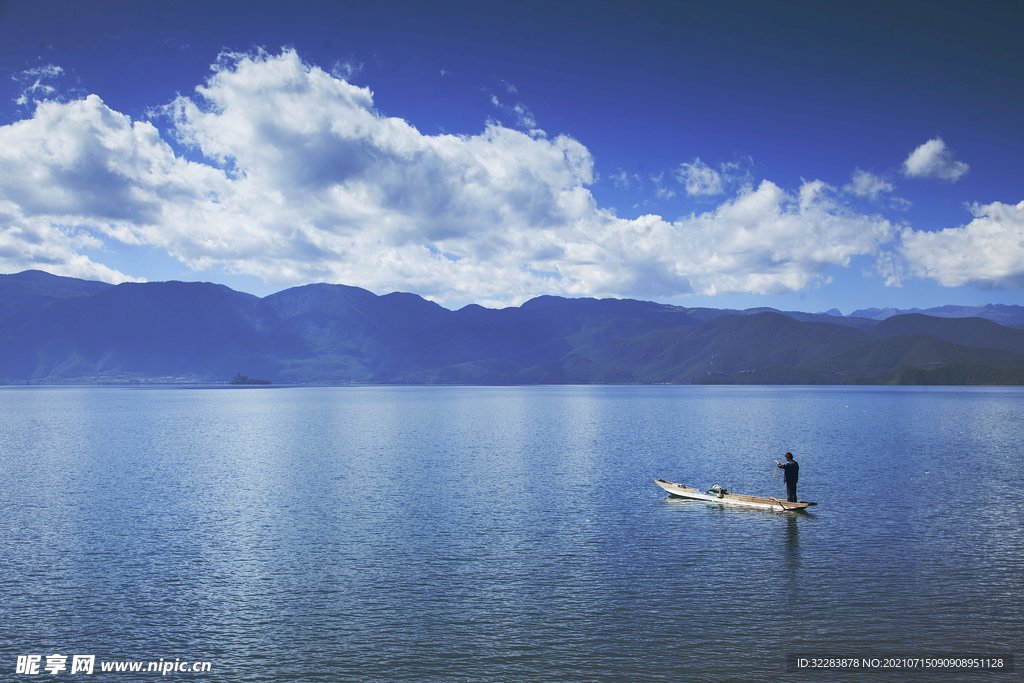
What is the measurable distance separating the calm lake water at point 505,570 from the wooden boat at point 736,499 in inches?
31.3

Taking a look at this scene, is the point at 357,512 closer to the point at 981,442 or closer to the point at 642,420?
the point at 981,442

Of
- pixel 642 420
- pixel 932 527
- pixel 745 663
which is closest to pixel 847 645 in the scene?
pixel 745 663

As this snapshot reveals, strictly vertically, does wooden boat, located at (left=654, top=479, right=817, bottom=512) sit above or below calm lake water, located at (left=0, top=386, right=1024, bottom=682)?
above

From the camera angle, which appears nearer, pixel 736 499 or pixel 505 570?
pixel 505 570

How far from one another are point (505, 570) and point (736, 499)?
24.2m

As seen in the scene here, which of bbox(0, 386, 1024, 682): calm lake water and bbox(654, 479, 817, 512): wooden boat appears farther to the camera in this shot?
bbox(654, 479, 817, 512): wooden boat

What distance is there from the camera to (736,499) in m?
46.6

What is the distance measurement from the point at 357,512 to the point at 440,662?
25.8 metres

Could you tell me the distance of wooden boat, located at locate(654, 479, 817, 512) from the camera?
4362 cm

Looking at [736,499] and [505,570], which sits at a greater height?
[736,499]

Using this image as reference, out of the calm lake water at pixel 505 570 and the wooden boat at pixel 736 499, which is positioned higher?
the wooden boat at pixel 736 499

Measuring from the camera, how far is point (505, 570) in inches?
1236

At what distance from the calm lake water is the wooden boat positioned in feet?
2.61

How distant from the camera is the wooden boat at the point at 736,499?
143ft
